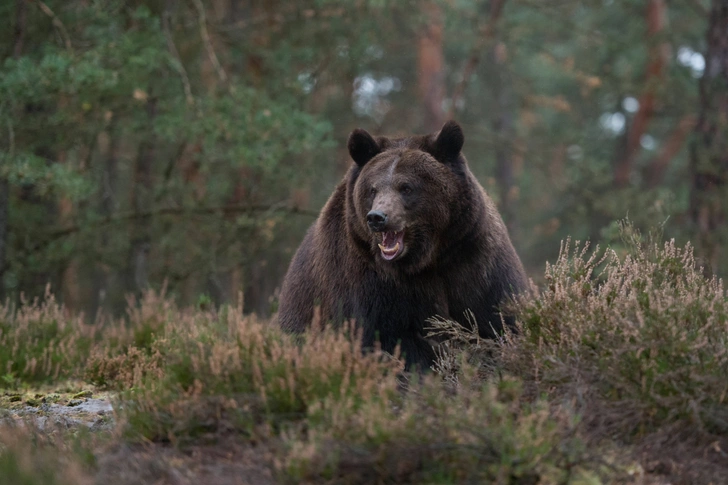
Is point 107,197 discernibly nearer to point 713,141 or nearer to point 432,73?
point 432,73

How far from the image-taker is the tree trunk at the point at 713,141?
14.7 meters

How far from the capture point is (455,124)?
695cm

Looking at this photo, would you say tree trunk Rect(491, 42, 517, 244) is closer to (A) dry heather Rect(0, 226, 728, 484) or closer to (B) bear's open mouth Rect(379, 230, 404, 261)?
(B) bear's open mouth Rect(379, 230, 404, 261)

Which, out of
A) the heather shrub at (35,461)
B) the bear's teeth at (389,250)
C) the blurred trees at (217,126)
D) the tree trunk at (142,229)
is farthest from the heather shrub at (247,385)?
the tree trunk at (142,229)

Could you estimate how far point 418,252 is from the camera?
677 centimetres

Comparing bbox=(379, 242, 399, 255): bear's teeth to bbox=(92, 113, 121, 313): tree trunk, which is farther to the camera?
bbox=(92, 113, 121, 313): tree trunk

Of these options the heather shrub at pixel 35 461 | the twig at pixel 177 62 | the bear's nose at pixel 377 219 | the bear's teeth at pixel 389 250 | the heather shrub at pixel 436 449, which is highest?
A: the twig at pixel 177 62

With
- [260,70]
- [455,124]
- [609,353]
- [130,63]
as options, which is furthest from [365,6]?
[609,353]

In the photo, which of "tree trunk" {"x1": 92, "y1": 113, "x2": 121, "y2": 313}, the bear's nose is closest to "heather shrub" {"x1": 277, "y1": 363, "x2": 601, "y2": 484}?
the bear's nose

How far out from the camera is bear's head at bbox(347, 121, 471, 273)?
22.0 ft

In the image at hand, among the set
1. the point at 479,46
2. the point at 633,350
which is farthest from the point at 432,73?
the point at 633,350

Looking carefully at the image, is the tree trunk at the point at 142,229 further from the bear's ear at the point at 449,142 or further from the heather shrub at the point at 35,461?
the heather shrub at the point at 35,461

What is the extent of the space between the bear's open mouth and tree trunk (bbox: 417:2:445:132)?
520 inches

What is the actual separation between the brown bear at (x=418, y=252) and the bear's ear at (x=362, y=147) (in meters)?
0.01
